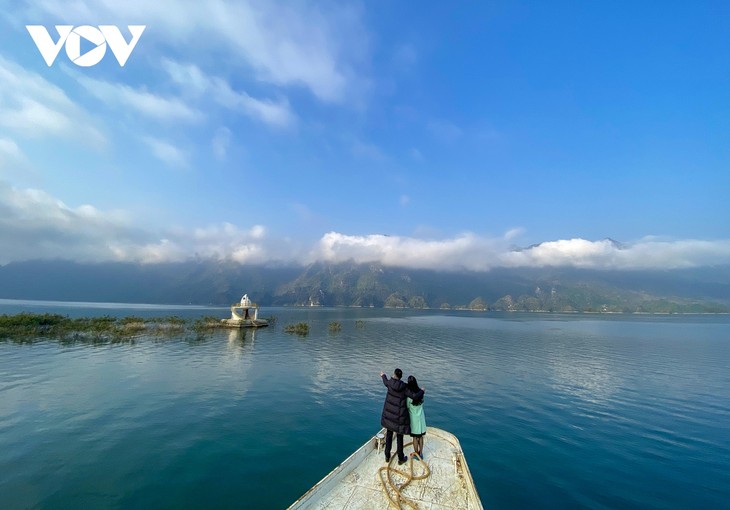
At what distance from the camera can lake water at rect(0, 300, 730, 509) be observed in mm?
16031

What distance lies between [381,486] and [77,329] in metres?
88.8

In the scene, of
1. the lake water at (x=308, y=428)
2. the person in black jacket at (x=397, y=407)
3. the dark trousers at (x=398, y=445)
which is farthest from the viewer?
the lake water at (x=308, y=428)

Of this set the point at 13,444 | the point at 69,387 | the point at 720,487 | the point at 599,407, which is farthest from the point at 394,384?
the point at 69,387

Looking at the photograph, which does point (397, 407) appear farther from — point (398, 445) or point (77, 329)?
point (77, 329)

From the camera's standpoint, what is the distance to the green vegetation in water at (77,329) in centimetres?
6500

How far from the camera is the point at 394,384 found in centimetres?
1328

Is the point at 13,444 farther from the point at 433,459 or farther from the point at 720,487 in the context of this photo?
the point at 720,487

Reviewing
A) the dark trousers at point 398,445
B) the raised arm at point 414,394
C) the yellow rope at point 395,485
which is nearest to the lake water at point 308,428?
the yellow rope at point 395,485

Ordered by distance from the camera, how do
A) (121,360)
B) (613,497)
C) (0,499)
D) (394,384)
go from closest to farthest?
1. (394,384)
2. (0,499)
3. (613,497)
4. (121,360)

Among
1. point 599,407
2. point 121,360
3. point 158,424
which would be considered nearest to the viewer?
point 158,424

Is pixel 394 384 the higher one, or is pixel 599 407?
pixel 394 384

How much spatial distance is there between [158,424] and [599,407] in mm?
38890

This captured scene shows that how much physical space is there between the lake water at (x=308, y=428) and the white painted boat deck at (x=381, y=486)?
403 centimetres

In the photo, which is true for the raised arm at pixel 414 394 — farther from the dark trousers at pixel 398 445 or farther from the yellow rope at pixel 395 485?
the yellow rope at pixel 395 485
